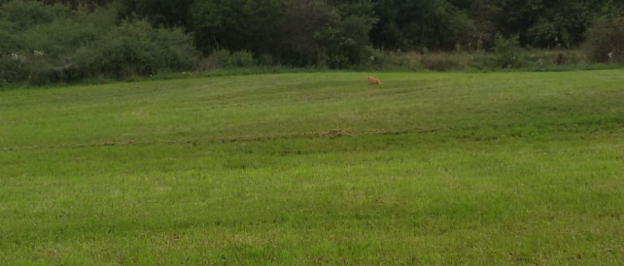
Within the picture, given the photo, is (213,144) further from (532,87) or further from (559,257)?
(532,87)

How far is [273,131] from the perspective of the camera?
44.3 feet

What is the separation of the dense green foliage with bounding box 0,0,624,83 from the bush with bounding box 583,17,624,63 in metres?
0.06

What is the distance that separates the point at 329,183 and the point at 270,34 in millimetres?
34869

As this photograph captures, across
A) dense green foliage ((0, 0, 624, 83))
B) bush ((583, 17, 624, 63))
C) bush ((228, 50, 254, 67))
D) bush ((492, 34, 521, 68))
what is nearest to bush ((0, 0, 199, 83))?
dense green foliage ((0, 0, 624, 83))

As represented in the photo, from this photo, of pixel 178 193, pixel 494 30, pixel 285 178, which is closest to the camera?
pixel 178 193

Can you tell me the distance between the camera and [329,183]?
775 centimetres

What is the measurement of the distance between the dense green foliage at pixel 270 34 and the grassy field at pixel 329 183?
15935 millimetres

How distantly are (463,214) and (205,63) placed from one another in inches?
1268

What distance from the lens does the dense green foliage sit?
108 ft

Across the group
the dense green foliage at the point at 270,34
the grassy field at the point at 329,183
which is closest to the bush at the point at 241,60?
the dense green foliage at the point at 270,34

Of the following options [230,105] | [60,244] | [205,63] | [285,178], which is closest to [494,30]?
[205,63]

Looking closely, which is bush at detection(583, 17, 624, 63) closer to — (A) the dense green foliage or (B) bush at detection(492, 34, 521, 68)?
(A) the dense green foliage

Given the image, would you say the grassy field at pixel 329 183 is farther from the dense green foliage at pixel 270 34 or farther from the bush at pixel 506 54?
the bush at pixel 506 54

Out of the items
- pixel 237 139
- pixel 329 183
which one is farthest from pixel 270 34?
pixel 329 183
